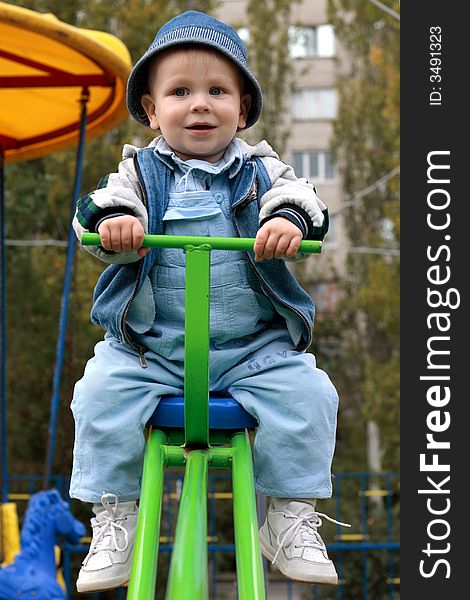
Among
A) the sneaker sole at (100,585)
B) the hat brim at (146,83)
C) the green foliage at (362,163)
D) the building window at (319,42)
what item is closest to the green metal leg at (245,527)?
the sneaker sole at (100,585)

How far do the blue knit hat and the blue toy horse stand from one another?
10.3 feet

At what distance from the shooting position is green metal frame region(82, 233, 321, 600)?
5.32 ft

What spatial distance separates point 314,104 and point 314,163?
125cm

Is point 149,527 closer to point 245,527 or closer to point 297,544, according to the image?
point 245,527

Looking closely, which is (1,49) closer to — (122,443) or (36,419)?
(122,443)

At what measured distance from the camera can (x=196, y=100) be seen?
196cm

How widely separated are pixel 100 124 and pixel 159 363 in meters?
2.71

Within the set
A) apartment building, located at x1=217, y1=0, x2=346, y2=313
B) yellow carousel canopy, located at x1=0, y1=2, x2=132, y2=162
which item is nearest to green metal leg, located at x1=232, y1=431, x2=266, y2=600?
yellow carousel canopy, located at x1=0, y1=2, x2=132, y2=162

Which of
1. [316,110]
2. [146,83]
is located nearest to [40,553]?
[146,83]

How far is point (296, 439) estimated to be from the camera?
77.5 inches

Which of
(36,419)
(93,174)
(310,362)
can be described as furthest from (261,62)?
(310,362)

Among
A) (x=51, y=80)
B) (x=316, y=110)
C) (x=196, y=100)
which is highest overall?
(x=316, y=110)

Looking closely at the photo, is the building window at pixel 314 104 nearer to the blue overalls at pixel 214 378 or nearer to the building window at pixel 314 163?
the building window at pixel 314 163

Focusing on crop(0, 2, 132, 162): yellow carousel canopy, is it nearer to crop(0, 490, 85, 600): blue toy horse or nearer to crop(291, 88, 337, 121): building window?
crop(0, 490, 85, 600): blue toy horse
